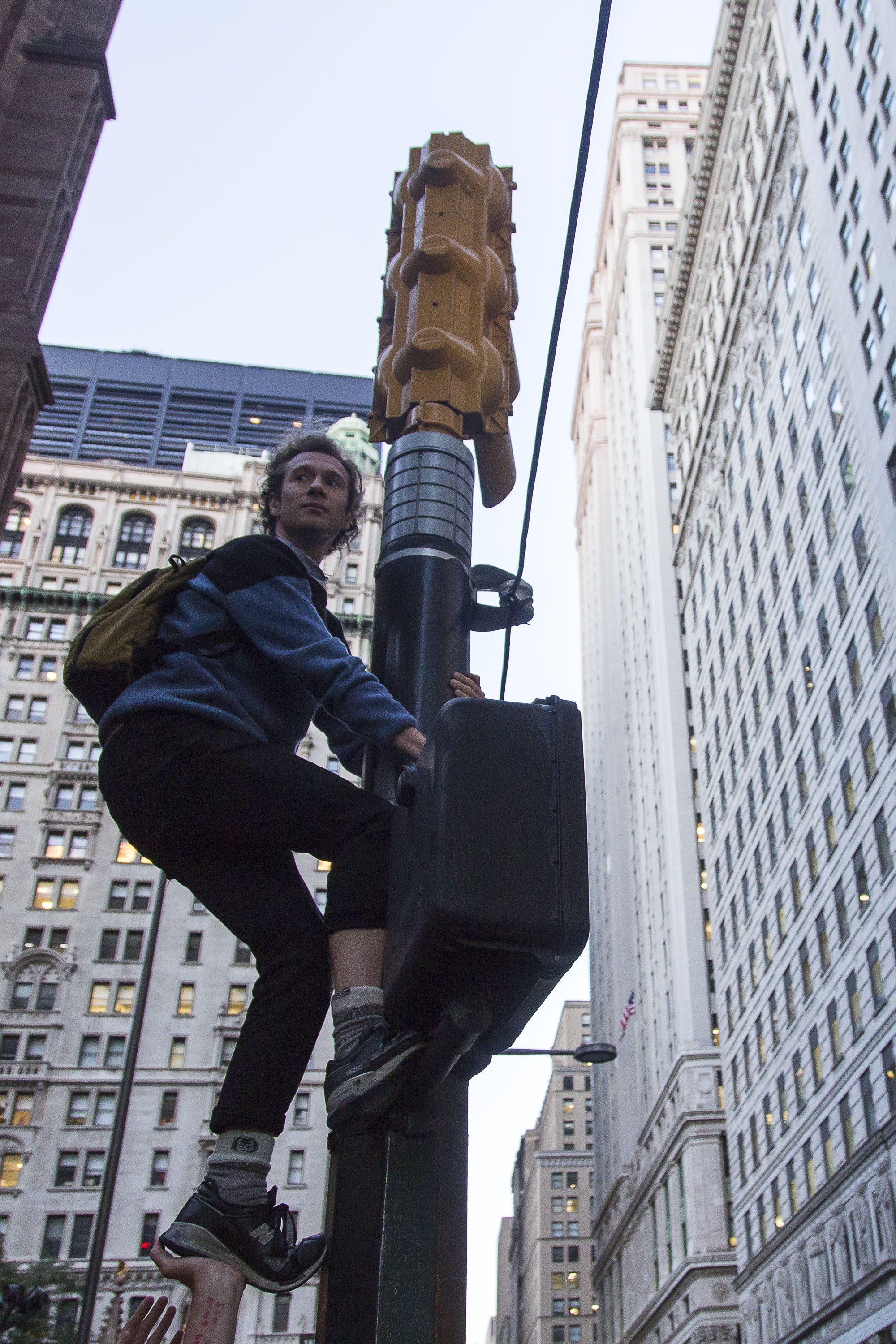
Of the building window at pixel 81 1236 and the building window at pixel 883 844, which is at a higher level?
the building window at pixel 883 844

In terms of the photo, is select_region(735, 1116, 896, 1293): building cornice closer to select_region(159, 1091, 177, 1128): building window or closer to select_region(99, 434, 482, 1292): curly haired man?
select_region(159, 1091, 177, 1128): building window

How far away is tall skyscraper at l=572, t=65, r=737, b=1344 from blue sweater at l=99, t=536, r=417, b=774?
62.2 metres

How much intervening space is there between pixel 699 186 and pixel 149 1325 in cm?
8319

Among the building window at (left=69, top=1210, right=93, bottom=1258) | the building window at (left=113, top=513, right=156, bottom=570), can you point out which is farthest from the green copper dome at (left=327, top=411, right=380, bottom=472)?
the building window at (left=69, top=1210, right=93, bottom=1258)

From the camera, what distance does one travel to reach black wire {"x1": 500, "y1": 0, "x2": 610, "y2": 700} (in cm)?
435

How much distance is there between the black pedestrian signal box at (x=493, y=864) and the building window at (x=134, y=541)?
7350 cm

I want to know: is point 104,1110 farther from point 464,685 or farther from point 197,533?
point 464,685

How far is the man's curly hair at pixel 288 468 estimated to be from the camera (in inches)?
184

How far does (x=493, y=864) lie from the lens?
2486mm

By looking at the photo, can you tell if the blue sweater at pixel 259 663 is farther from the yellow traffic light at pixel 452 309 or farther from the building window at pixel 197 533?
the building window at pixel 197 533

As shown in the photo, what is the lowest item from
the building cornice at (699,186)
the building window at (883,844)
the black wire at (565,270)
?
the black wire at (565,270)

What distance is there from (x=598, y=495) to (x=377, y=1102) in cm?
12636

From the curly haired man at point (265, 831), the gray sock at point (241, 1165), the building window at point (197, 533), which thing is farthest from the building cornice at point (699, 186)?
the gray sock at point (241, 1165)

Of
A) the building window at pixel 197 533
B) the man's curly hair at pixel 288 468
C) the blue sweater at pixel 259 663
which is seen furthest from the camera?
the building window at pixel 197 533
